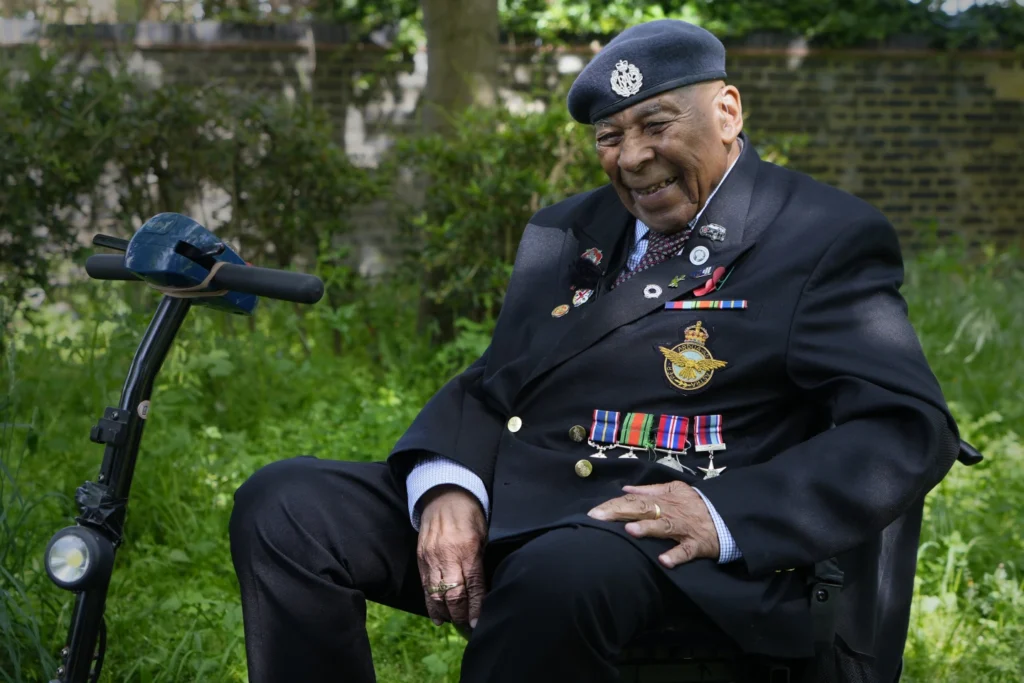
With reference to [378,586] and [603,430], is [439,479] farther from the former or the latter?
[603,430]

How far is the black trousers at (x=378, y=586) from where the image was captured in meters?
2.00

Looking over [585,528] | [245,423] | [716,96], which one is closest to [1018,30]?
[245,423]

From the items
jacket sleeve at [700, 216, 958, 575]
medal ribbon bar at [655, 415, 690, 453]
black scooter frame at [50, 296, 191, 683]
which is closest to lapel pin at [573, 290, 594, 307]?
medal ribbon bar at [655, 415, 690, 453]

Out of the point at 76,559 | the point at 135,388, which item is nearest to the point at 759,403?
the point at 135,388

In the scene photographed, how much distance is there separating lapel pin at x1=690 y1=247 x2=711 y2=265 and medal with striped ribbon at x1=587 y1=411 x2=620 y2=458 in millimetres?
364

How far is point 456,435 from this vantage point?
2574 millimetres

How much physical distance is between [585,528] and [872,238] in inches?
32.7

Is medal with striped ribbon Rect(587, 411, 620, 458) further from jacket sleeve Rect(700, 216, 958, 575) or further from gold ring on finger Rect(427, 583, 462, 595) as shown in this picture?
gold ring on finger Rect(427, 583, 462, 595)

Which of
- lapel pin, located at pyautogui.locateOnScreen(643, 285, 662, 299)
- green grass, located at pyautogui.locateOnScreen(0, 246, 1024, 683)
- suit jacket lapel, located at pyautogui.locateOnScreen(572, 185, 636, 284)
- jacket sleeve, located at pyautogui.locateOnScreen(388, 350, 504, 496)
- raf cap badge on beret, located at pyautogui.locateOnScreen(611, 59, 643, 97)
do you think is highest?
raf cap badge on beret, located at pyautogui.locateOnScreen(611, 59, 643, 97)

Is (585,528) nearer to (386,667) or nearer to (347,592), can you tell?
(347,592)

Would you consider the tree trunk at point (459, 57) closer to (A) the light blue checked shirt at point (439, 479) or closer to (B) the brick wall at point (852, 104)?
(B) the brick wall at point (852, 104)

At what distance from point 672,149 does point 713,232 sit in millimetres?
197

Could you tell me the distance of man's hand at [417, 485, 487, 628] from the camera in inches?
92.1

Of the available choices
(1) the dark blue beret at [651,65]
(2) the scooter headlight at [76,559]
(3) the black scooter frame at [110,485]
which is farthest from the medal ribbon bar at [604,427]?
(2) the scooter headlight at [76,559]
